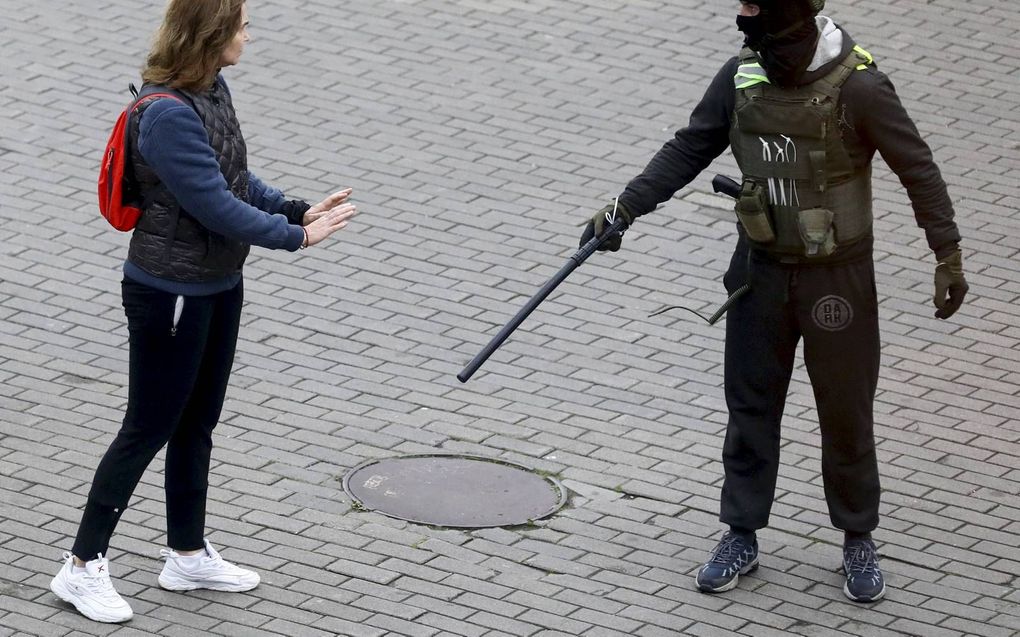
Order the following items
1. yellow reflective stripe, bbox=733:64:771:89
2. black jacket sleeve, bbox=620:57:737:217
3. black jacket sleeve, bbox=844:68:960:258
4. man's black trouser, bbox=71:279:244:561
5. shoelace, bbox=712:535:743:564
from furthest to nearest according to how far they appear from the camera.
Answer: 1. shoelace, bbox=712:535:743:564
2. black jacket sleeve, bbox=620:57:737:217
3. yellow reflective stripe, bbox=733:64:771:89
4. black jacket sleeve, bbox=844:68:960:258
5. man's black trouser, bbox=71:279:244:561

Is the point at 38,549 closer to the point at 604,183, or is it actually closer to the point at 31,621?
the point at 31,621

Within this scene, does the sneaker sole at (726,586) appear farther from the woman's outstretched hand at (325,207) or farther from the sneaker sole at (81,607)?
the sneaker sole at (81,607)

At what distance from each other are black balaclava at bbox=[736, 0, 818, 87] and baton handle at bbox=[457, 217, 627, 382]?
803 mm

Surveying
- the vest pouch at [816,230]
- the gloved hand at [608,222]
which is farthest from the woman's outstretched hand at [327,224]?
the vest pouch at [816,230]

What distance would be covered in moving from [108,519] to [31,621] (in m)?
0.40

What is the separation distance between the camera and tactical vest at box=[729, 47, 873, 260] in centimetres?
595

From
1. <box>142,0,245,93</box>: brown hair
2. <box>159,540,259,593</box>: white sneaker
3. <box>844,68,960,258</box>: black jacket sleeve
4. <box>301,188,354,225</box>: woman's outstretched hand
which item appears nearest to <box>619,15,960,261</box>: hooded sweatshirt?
<box>844,68,960,258</box>: black jacket sleeve

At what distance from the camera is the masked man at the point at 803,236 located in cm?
594

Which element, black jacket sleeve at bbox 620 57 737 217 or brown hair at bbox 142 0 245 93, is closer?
brown hair at bbox 142 0 245 93

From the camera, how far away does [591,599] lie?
6312 mm

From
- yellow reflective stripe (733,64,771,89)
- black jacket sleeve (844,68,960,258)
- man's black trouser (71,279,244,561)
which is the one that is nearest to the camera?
man's black trouser (71,279,244,561)

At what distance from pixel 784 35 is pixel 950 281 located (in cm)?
100

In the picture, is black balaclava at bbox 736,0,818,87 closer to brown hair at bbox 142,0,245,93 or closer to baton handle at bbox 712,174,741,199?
baton handle at bbox 712,174,741,199

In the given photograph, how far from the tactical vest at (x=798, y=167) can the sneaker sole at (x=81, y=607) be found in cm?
244
